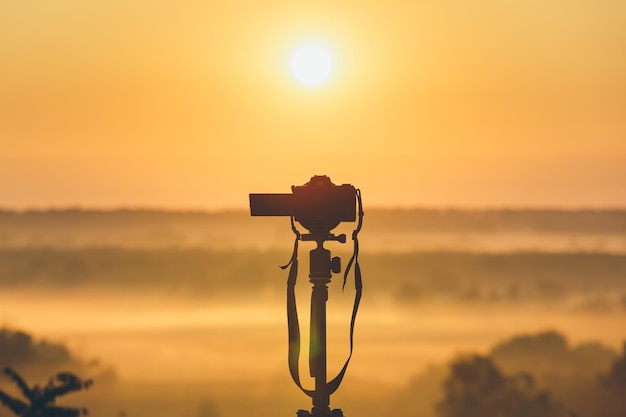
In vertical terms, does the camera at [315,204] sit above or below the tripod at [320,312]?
above

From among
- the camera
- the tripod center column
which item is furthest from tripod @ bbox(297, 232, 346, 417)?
the camera

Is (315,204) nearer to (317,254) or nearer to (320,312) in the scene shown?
(317,254)

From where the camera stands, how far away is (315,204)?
12.5m

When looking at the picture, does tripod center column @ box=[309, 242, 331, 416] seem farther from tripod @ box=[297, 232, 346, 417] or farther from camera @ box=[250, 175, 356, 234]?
camera @ box=[250, 175, 356, 234]

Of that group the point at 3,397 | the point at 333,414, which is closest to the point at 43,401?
the point at 3,397

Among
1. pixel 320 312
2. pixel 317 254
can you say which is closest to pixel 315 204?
pixel 317 254

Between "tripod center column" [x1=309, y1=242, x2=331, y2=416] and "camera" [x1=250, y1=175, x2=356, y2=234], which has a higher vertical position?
"camera" [x1=250, y1=175, x2=356, y2=234]

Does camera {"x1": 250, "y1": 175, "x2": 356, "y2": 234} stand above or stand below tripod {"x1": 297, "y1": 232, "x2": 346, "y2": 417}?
above

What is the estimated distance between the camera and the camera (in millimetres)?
12516

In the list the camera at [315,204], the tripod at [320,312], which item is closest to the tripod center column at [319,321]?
the tripod at [320,312]

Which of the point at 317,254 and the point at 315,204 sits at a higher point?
the point at 315,204

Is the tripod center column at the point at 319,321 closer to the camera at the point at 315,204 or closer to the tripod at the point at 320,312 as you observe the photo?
the tripod at the point at 320,312

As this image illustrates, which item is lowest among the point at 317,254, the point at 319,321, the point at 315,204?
the point at 319,321

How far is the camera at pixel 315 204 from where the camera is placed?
12.5 m
